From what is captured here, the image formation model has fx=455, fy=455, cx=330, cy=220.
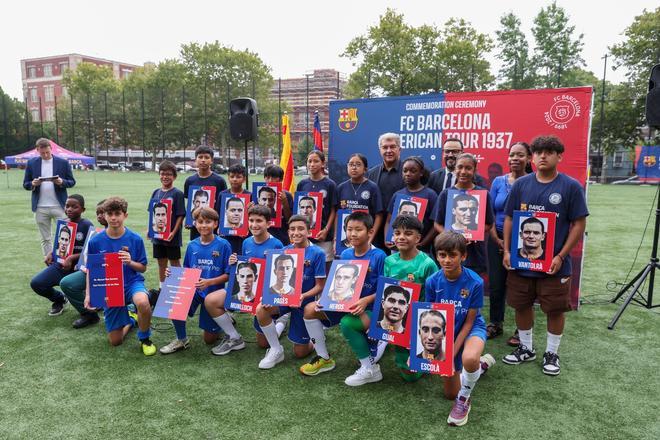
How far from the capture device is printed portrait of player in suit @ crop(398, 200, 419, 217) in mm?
4305

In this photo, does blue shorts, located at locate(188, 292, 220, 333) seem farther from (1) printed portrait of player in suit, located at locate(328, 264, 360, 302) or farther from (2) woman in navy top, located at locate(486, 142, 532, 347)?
(2) woman in navy top, located at locate(486, 142, 532, 347)

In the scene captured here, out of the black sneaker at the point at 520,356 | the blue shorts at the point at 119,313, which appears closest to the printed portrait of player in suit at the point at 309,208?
the blue shorts at the point at 119,313

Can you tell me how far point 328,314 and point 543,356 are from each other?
1.96 m

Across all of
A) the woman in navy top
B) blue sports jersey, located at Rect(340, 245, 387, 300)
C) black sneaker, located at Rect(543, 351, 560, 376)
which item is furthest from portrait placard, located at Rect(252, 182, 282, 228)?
black sneaker, located at Rect(543, 351, 560, 376)

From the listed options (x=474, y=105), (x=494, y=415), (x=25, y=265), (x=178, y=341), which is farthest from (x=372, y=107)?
(x=25, y=265)

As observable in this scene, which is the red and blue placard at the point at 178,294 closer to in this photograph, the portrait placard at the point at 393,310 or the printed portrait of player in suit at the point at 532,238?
the portrait placard at the point at 393,310

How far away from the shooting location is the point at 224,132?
43.4 metres

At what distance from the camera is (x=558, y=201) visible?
11.8 feet

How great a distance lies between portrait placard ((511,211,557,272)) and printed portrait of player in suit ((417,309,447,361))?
44.4 inches

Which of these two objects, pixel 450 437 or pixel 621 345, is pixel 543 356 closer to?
pixel 621 345

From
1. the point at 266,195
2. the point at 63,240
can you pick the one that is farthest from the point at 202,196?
the point at 63,240

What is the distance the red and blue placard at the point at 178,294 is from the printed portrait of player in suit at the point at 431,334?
2.04 metres

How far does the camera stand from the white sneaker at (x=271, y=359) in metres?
3.80

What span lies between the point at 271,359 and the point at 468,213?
2.13 m
